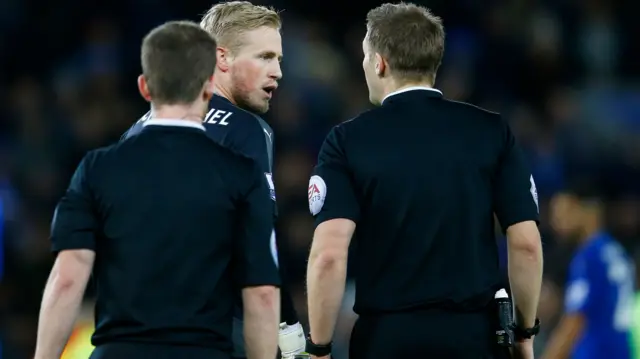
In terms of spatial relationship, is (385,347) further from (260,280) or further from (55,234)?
(55,234)

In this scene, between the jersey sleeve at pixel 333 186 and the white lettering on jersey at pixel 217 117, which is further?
the white lettering on jersey at pixel 217 117

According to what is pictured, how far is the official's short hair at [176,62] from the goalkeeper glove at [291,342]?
1.33 metres

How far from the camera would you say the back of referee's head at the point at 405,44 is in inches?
170

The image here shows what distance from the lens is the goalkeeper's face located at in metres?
4.82

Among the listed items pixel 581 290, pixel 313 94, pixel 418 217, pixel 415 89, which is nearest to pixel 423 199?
pixel 418 217

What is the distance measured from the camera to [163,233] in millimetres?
3533

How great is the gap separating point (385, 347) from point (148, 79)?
50.7 inches

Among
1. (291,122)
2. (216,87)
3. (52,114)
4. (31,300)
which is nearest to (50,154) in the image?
(52,114)

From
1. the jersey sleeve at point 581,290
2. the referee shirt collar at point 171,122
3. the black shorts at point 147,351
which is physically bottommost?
the jersey sleeve at point 581,290

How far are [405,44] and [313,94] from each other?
22.9 feet

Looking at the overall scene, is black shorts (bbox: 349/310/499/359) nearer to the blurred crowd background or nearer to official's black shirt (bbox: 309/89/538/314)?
official's black shirt (bbox: 309/89/538/314)

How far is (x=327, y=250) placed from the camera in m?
4.19

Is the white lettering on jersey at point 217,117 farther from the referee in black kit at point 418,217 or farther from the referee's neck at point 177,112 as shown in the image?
the referee's neck at point 177,112

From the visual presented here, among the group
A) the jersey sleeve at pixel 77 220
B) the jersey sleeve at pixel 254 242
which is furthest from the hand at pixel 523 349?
the jersey sleeve at pixel 77 220
